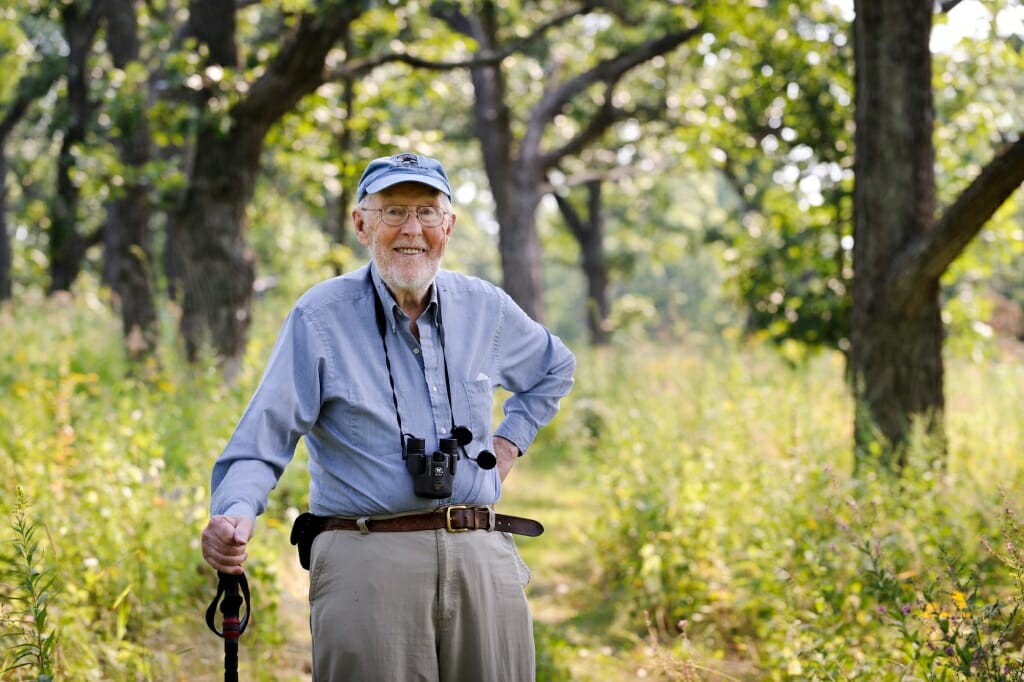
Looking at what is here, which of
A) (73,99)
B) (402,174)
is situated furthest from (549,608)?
(73,99)

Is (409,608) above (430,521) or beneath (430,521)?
beneath

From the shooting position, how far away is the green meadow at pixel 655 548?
373cm

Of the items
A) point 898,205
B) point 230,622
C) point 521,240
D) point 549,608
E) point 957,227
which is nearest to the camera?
point 230,622

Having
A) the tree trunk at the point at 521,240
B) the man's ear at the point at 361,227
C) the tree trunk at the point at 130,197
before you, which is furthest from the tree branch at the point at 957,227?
the tree trunk at the point at 521,240

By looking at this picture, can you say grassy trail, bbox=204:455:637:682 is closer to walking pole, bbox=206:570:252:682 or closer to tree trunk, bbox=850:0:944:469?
walking pole, bbox=206:570:252:682

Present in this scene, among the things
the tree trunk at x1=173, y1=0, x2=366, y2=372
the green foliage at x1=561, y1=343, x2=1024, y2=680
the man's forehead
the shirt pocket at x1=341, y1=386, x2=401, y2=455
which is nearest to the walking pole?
the shirt pocket at x1=341, y1=386, x2=401, y2=455

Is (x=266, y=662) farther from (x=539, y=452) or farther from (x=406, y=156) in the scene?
(x=539, y=452)

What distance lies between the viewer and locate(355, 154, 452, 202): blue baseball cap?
315cm

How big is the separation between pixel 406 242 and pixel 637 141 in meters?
16.9

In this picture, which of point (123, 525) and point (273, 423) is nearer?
point (273, 423)

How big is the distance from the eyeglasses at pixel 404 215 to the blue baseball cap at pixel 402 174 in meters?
0.07

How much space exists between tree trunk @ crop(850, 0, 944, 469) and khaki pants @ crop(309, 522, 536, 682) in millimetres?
3728

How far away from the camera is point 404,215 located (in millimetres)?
3229

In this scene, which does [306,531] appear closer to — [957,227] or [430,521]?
[430,521]
